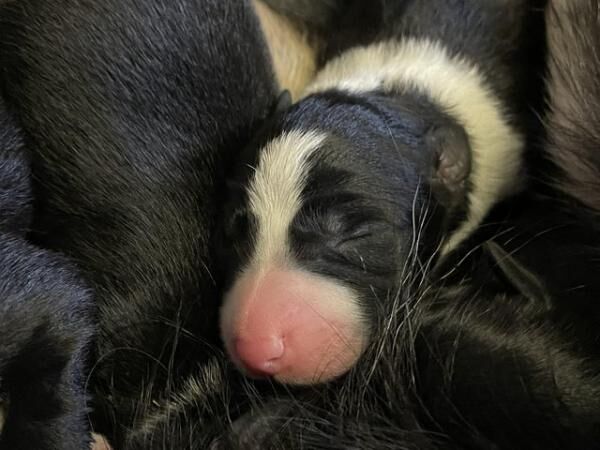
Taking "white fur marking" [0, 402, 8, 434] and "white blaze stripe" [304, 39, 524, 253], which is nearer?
"white fur marking" [0, 402, 8, 434]

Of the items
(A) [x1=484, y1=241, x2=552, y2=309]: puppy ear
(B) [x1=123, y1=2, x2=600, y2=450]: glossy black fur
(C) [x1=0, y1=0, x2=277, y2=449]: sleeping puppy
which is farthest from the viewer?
(C) [x1=0, y1=0, x2=277, y2=449]: sleeping puppy

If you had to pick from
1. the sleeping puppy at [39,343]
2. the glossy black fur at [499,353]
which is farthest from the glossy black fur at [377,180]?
the sleeping puppy at [39,343]

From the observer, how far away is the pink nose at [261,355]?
0.97 metres

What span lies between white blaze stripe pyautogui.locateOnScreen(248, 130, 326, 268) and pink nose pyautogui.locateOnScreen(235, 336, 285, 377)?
0.48ft

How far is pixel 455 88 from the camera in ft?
4.90

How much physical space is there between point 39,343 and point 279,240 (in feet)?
1.05

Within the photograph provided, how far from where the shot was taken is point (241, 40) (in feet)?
4.35

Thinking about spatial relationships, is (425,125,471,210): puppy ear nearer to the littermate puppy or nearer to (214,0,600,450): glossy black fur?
the littermate puppy

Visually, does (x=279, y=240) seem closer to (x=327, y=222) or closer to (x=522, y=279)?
(x=327, y=222)

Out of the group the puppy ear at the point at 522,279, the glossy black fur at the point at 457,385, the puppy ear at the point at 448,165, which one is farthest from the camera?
the puppy ear at the point at 448,165

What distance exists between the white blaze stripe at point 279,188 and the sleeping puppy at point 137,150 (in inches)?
2.6

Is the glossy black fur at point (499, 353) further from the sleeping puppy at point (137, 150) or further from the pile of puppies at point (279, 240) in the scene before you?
the sleeping puppy at point (137, 150)

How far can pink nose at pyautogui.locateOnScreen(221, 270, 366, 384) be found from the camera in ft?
3.22

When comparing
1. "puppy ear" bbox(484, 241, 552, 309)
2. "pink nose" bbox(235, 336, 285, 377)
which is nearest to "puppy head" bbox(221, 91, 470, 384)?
"pink nose" bbox(235, 336, 285, 377)
